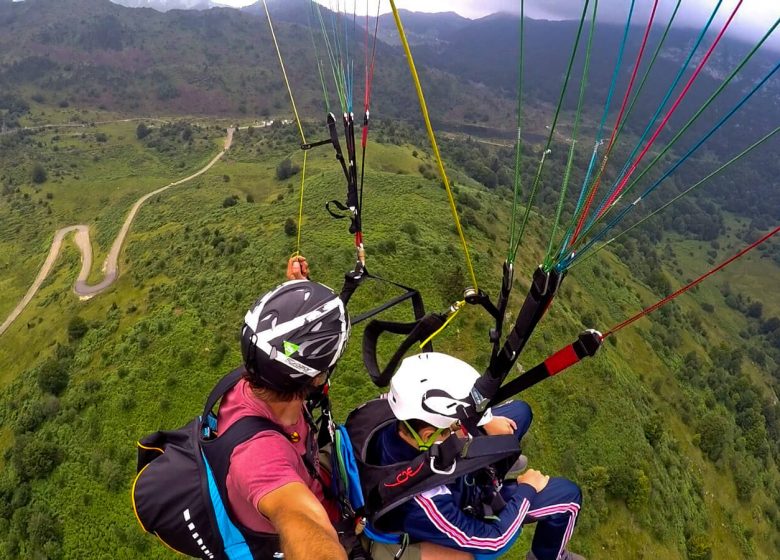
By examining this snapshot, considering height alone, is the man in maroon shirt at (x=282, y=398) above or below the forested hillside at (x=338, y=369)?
above

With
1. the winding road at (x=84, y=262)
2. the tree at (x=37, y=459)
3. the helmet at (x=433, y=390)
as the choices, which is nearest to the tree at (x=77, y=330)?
the tree at (x=37, y=459)

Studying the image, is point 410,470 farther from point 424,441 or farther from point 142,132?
point 142,132

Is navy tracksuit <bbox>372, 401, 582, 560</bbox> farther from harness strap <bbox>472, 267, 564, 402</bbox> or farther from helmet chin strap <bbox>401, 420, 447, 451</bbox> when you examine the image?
harness strap <bbox>472, 267, 564, 402</bbox>

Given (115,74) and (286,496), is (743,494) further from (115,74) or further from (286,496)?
(115,74)

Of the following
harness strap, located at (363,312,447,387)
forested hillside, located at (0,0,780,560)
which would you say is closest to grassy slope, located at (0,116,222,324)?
forested hillside, located at (0,0,780,560)

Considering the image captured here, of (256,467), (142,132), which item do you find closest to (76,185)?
(142,132)

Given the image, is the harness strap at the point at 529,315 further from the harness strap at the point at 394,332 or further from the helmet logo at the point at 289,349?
the harness strap at the point at 394,332

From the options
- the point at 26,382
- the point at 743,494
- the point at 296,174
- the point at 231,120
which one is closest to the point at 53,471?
the point at 26,382
